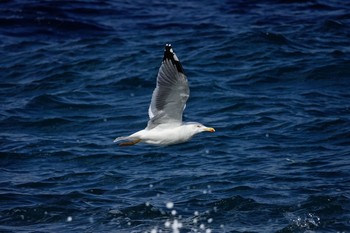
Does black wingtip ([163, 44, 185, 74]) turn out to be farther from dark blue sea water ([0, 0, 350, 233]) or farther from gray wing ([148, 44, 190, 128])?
dark blue sea water ([0, 0, 350, 233])

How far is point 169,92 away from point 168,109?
1.08ft

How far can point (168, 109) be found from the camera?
8.88 meters

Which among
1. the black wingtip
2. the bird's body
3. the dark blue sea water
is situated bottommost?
the dark blue sea water

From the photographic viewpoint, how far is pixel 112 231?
9.40 meters

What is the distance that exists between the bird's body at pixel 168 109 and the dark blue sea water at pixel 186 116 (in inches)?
54.4

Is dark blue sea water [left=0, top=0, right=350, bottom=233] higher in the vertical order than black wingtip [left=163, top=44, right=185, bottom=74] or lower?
lower

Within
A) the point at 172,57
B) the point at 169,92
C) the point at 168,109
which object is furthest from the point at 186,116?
the point at 172,57

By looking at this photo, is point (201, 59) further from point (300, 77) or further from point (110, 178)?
point (110, 178)

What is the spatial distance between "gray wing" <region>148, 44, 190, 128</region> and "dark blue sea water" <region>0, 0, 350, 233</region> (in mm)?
1625

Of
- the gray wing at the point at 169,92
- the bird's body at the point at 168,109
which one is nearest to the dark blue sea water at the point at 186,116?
the bird's body at the point at 168,109

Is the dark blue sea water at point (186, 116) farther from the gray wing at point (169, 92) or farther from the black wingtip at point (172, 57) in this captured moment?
the black wingtip at point (172, 57)

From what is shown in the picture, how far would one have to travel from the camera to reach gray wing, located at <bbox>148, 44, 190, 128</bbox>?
8414mm

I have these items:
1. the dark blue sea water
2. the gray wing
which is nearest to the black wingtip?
the gray wing

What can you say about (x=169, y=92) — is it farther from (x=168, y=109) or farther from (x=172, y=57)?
(x=172, y=57)
